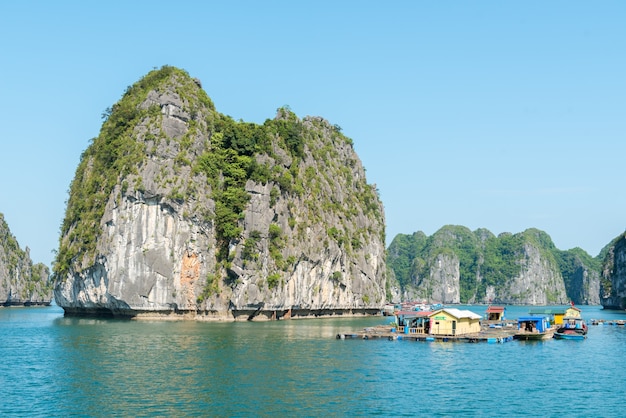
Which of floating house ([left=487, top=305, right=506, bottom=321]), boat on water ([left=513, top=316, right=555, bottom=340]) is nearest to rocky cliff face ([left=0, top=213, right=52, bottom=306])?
floating house ([left=487, top=305, right=506, bottom=321])

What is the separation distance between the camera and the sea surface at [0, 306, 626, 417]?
36.1 m

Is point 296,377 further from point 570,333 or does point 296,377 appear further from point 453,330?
point 570,333

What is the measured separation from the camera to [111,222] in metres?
93.9

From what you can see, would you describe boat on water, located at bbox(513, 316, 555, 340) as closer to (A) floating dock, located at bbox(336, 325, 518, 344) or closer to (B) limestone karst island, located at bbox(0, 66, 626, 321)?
(A) floating dock, located at bbox(336, 325, 518, 344)

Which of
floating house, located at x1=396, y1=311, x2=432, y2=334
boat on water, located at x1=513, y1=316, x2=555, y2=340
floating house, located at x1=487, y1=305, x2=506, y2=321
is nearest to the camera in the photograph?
floating house, located at x1=396, y1=311, x2=432, y2=334

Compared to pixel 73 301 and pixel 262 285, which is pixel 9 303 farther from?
pixel 262 285

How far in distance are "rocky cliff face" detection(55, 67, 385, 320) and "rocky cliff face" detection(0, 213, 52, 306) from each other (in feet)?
247

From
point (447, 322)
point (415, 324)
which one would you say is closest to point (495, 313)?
point (415, 324)

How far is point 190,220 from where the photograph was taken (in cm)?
9500

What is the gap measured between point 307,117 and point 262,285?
166 feet

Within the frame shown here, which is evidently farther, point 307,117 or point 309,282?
point 307,117

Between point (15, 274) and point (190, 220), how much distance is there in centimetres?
10747

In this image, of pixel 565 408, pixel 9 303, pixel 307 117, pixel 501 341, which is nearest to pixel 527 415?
pixel 565 408

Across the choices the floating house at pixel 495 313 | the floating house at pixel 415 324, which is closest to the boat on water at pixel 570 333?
the floating house at pixel 415 324
